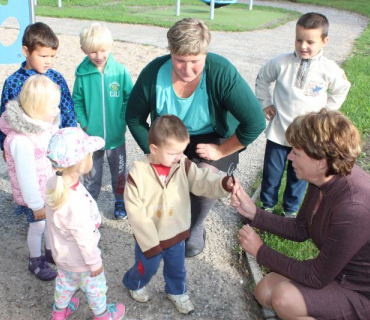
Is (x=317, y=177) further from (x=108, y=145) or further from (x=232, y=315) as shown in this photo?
(x=108, y=145)

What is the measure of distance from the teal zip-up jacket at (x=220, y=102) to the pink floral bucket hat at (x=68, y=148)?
888mm

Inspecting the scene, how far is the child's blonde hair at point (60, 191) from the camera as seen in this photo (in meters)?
2.33

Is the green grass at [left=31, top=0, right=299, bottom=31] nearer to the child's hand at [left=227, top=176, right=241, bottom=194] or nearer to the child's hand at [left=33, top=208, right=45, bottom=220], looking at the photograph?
the child's hand at [left=33, top=208, right=45, bottom=220]

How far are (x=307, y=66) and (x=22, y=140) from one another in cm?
230

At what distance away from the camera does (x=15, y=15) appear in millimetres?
7430

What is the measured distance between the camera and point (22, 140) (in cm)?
286

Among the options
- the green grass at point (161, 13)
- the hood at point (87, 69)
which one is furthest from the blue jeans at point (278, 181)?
the green grass at point (161, 13)

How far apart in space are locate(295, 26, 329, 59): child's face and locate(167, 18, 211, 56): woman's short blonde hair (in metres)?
1.21

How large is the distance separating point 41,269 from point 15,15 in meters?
5.47

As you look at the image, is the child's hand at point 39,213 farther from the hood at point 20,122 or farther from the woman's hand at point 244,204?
the woman's hand at point 244,204

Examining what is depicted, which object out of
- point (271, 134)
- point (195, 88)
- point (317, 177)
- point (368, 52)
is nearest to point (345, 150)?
point (317, 177)

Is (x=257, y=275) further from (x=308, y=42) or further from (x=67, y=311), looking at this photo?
(x=308, y=42)

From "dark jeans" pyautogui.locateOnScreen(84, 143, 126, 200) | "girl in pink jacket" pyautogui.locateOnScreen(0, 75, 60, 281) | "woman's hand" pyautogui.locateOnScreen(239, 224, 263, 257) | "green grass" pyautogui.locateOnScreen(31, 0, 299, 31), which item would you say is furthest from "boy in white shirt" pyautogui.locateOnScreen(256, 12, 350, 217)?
→ "green grass" pyautogui.locateOnScreen(31, 0, 299, 31)

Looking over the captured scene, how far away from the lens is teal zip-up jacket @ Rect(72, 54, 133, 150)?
3.81 meters
